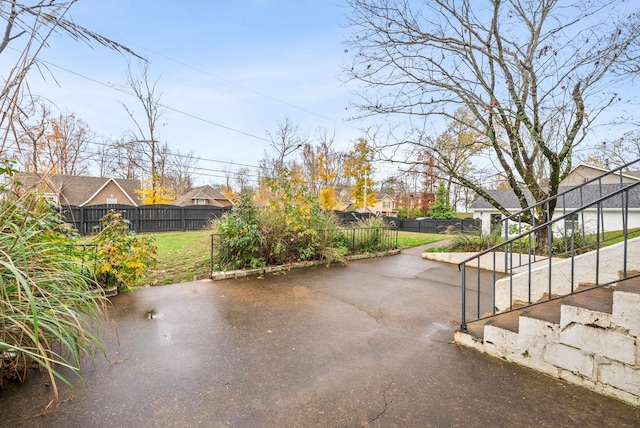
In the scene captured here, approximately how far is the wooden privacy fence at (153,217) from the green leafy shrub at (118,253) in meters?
7.71

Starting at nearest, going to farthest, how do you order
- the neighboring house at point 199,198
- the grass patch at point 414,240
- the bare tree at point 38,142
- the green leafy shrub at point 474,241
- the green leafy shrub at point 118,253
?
the bare tree at point 38,142
the green leafy shrub at point 118,253
the green leafy shrub at point 474,241
the grass patch at point 414,240
the neighboring house at point 199,198

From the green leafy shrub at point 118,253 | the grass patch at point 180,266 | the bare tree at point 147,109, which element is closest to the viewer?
the green leafy shrub at point 118,253

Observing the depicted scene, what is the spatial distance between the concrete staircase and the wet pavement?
0.35 ft

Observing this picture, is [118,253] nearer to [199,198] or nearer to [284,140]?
[284,140]

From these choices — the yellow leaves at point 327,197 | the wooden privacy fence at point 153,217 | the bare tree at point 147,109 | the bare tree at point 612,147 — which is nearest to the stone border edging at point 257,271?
the wooden privacy fence at point 153,217

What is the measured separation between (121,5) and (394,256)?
793cm

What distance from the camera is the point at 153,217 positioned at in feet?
46.2

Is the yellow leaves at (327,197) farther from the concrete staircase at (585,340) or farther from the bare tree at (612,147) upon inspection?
the concrete staircase at (585,340)

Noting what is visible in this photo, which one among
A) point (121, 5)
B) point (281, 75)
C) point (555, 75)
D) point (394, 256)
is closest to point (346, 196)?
point (281, 75)

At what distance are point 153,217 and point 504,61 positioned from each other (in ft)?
51.1

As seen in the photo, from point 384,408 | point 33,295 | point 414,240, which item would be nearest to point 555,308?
point 384,408

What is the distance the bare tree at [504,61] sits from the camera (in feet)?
18.1

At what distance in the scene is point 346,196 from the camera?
117 feet

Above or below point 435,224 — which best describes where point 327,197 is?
above
